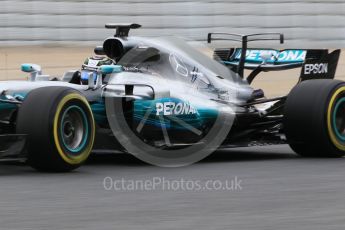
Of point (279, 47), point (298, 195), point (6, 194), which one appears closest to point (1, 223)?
point (6, 194)

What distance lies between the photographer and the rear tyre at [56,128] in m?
7.80

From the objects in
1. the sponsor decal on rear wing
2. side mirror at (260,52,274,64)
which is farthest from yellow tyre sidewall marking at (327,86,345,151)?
side mirror at (260,52,274,64)

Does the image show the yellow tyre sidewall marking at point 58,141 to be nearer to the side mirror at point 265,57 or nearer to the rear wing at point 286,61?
the rear wing at point 286,61

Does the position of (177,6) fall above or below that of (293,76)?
above

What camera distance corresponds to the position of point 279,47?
1794cm

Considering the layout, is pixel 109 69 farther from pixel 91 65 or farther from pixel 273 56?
pixel 273 56

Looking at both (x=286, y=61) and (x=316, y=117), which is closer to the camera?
(x=316, y=117)

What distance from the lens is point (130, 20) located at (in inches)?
638

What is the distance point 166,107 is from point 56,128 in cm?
138

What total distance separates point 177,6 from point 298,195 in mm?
9772

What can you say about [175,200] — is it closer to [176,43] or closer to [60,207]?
[60,207]

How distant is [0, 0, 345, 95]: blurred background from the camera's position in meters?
15.5

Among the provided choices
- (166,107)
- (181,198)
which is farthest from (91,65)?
(181,198)

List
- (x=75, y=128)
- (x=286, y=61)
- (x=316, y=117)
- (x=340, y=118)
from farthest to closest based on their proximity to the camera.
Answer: (x=286, y=61)
(x=340, y=118)
(x=316, y=117)
(x=75, y=128)
